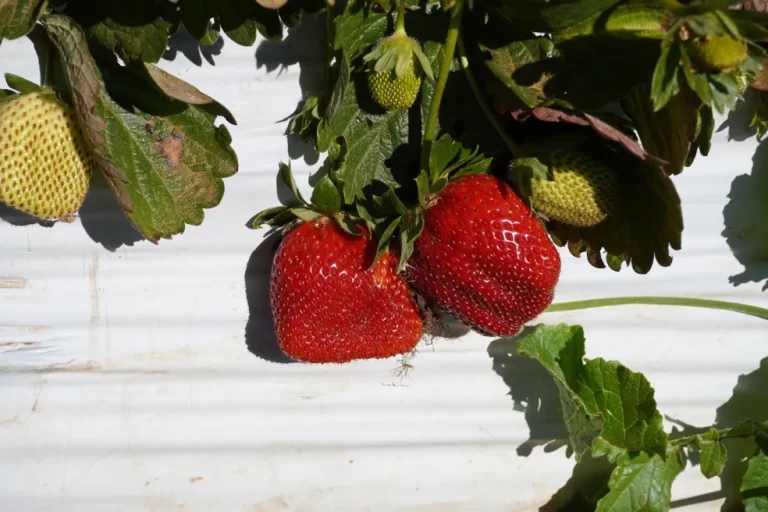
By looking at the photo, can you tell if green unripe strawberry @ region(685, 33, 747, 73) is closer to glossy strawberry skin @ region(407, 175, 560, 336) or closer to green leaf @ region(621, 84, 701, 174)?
green leaf @ region(621, 84, 701, 174)

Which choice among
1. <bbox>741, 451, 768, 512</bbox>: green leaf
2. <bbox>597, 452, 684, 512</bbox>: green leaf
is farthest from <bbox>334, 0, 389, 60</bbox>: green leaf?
<bbox>741, 451, 768, 512</bbox>: green leaf

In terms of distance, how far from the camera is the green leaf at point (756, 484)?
2.97 ft

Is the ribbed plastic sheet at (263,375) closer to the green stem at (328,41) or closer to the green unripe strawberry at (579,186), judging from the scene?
the green stem at (328,41)

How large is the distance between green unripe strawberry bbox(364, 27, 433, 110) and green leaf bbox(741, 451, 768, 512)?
2.50 ft

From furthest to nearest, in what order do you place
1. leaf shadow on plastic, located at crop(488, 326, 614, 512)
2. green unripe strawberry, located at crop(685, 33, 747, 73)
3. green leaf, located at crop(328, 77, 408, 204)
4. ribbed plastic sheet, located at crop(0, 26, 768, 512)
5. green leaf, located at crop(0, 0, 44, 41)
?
1. leaf shadow on plastic, located at crop(488, 326, 614, 512)
2. ribbed plastic sheet, located at crop(0, 26, 768, 512)
3. green leaf, located at crop(328, 77, 408, 204)
4. green leaf, located at crop(0, 0, 44, 41)
5. green unripe strawberry, located at crop(685, 33, 747, 73)

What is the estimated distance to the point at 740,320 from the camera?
2.99 ft

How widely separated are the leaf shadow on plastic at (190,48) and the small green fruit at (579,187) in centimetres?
41

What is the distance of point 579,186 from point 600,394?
38 centimetres

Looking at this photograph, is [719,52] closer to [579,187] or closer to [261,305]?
[579,187]

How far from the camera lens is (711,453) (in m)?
0.91

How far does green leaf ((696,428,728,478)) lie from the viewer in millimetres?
900

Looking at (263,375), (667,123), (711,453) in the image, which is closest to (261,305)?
(263,375)

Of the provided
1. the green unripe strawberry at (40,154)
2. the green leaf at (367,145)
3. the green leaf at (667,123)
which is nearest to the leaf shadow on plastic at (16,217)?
the green unripe strawberry at (40,154)

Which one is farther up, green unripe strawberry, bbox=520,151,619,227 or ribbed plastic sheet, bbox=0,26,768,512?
green unripe strawberry, bbox=520,151,619,227
